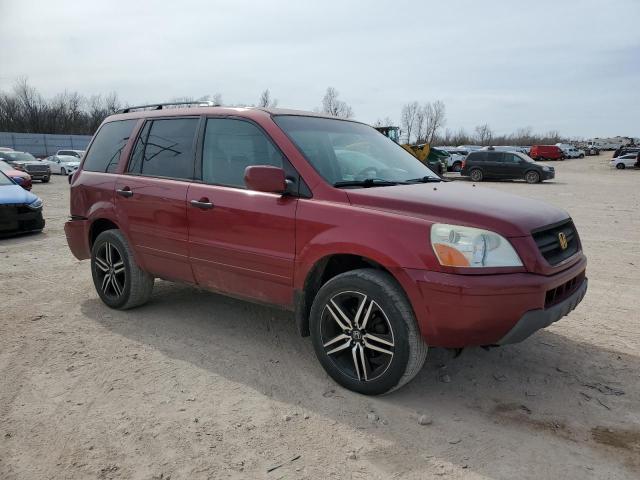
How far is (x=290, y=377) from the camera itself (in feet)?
11.8

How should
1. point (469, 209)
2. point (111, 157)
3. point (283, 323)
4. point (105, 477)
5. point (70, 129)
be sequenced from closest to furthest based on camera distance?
point (105, 477), point (469, 209), point (283, 323), point (111, 157), point (70, 129)

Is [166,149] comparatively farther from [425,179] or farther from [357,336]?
[357,336]

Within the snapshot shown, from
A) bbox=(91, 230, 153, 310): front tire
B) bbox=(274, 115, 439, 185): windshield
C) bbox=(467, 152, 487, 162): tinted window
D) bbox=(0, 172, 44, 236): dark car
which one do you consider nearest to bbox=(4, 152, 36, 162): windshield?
bbox=(0, 172, 44, 236): dark car

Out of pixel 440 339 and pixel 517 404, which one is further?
pixel 517 404

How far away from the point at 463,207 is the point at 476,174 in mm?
25817

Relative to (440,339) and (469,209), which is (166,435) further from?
(469,209)

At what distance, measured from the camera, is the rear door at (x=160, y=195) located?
4281mm

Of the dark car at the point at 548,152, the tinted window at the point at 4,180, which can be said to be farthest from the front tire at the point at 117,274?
the dark car at the point at 548,152

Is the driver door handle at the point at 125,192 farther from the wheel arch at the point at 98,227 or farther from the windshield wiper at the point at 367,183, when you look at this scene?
the windshield wiper at the point at 367,183

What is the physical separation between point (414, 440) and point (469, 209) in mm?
1379

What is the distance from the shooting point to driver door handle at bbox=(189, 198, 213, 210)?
3976 mm

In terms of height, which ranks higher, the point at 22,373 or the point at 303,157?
the point at 303,157

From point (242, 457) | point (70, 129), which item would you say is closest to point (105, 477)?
point (242, 457)

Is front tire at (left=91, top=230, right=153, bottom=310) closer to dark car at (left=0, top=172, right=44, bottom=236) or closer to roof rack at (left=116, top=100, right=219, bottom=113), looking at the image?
roof rack at (left=116, top=100, right=219, bottom=113)
